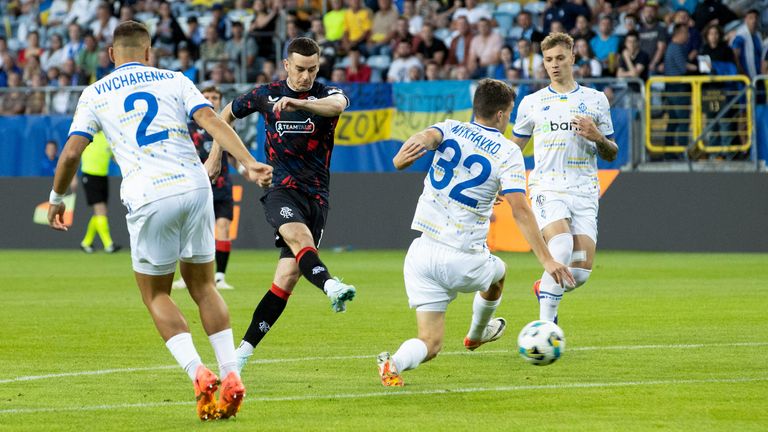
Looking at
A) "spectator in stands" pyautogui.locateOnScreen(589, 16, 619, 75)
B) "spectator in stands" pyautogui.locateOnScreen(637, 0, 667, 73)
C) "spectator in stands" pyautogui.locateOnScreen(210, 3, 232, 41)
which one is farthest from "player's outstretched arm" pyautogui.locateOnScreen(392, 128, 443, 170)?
"spectator in stands" pyautogui.locateOnScreen(210, 3, 232, 41)

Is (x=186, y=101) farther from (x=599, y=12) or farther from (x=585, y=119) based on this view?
(x=599, y=12)

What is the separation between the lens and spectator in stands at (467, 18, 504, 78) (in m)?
22.3

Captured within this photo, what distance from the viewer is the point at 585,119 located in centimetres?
963

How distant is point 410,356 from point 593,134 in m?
2.76

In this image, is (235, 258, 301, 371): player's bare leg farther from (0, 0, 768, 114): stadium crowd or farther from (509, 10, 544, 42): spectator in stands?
(509, 10, 544, 42): spectator in stands

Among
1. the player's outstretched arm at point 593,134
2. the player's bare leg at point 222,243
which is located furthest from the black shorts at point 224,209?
the player's outstretched arm at point 593,134

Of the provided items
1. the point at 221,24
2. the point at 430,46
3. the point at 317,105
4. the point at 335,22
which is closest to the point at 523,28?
the point at 430,46

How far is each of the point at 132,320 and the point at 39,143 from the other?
37.9ft

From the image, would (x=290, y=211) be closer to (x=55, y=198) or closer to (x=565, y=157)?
(x=55, y=198)

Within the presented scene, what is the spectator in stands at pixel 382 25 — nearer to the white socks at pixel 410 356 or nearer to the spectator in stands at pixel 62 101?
the spectator in stands at pixel 62 101

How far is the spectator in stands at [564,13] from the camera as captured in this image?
72.4 ft

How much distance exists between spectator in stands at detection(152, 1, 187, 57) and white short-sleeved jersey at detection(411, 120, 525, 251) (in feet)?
60.5

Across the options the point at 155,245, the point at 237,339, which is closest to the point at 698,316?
the point at 237,339

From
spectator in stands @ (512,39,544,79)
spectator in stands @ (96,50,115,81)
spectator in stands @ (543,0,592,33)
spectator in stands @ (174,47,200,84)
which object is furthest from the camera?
spectator in stands @ (96,50,115,81)
